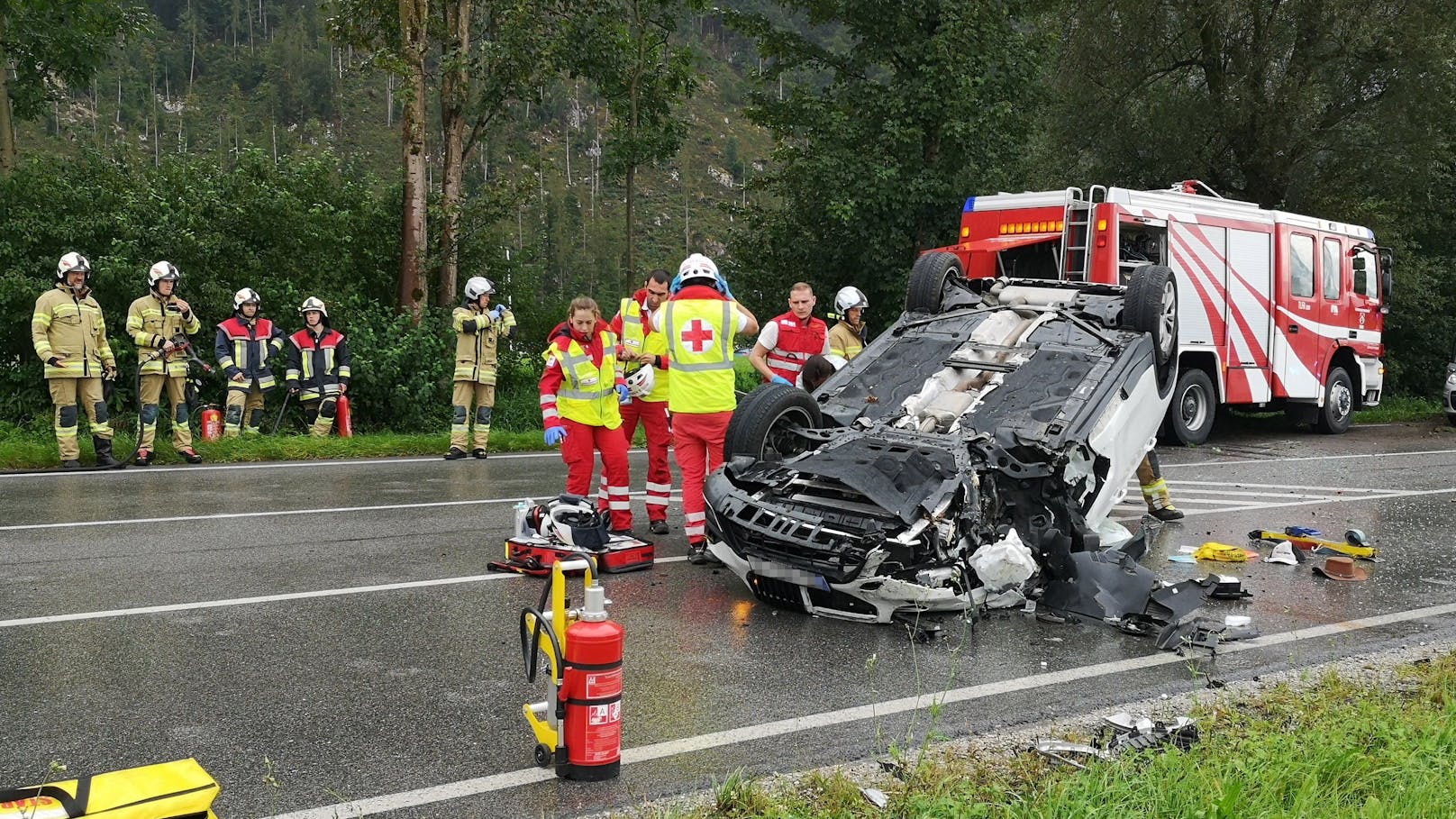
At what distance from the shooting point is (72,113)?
108500mm

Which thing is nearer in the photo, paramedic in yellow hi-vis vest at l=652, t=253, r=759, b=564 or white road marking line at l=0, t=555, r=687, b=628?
white road marking line at l=0, t=555, r=687, b=628

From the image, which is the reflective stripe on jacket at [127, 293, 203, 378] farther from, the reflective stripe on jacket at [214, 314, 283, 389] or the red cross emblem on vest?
the red cross emblem on vest

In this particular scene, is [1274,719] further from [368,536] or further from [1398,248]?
[1398,248]

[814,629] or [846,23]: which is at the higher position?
[846,23]

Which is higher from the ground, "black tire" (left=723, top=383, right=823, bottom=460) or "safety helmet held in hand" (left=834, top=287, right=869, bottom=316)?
"safety helmet held in hand" (left=834, top=287, right=869, bottom=316)

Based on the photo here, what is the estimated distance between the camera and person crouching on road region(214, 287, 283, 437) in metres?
13.9

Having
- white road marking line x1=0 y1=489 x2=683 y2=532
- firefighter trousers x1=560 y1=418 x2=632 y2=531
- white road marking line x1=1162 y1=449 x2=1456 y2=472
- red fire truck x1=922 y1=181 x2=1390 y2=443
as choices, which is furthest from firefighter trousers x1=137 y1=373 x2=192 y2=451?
white road marking line x1=1162 y1=449 x2=1456 y2=472

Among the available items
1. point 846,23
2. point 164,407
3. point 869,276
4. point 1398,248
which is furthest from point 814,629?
point 1398,248

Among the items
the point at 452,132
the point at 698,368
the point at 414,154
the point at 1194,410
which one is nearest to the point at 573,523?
the point at 698,368

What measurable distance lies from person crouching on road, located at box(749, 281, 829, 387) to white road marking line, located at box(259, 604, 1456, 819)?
449 centimetres

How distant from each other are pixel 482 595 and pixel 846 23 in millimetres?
16614

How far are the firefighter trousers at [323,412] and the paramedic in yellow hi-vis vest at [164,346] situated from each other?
1767mm

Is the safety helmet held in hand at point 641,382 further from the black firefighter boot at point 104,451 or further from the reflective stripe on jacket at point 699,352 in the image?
the black firefighter boot at point 104,451

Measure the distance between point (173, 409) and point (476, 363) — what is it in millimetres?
3241
